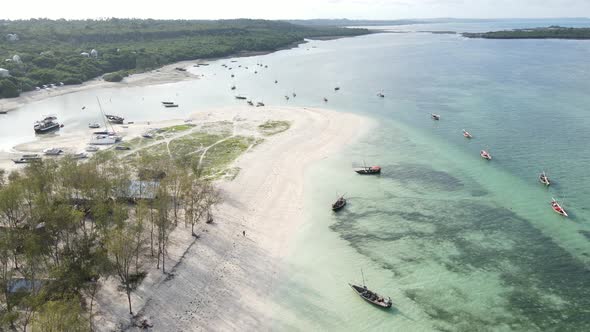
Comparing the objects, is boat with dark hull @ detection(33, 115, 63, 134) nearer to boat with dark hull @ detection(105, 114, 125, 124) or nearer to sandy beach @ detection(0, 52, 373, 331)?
sandy beach @ detection(0, 52, 373, 331)

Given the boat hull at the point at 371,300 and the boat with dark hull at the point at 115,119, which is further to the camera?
the boat with dark hull at the point at 115,119

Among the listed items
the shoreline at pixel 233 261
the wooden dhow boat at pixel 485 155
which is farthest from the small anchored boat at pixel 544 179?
the shoreline at pixel 233 261

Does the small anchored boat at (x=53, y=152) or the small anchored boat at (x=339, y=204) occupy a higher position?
the small anchored boat at (x=53, y=152)

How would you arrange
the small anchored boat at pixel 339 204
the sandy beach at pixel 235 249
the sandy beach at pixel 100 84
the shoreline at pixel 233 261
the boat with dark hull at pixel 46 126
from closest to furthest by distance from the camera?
the shoreline at pixel 233 261
the sandy beach at pixel 235 249
the small anchored boat at pixel 339 204
the boat with dark hull at pixel 46 126
the sandy beach at pixel 100 84

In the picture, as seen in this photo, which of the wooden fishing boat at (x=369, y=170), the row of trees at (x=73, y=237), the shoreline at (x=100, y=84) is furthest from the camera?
the shoreline at (x=100, y=84)

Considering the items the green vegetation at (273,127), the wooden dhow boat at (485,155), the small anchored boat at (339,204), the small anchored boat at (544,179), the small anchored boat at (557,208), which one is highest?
the green vegetation at (273,127)

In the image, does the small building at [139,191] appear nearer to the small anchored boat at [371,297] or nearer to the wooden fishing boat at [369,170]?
the small anchored boat at [371,297]

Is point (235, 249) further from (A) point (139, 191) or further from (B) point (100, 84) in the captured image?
(B) point (100, 84)
